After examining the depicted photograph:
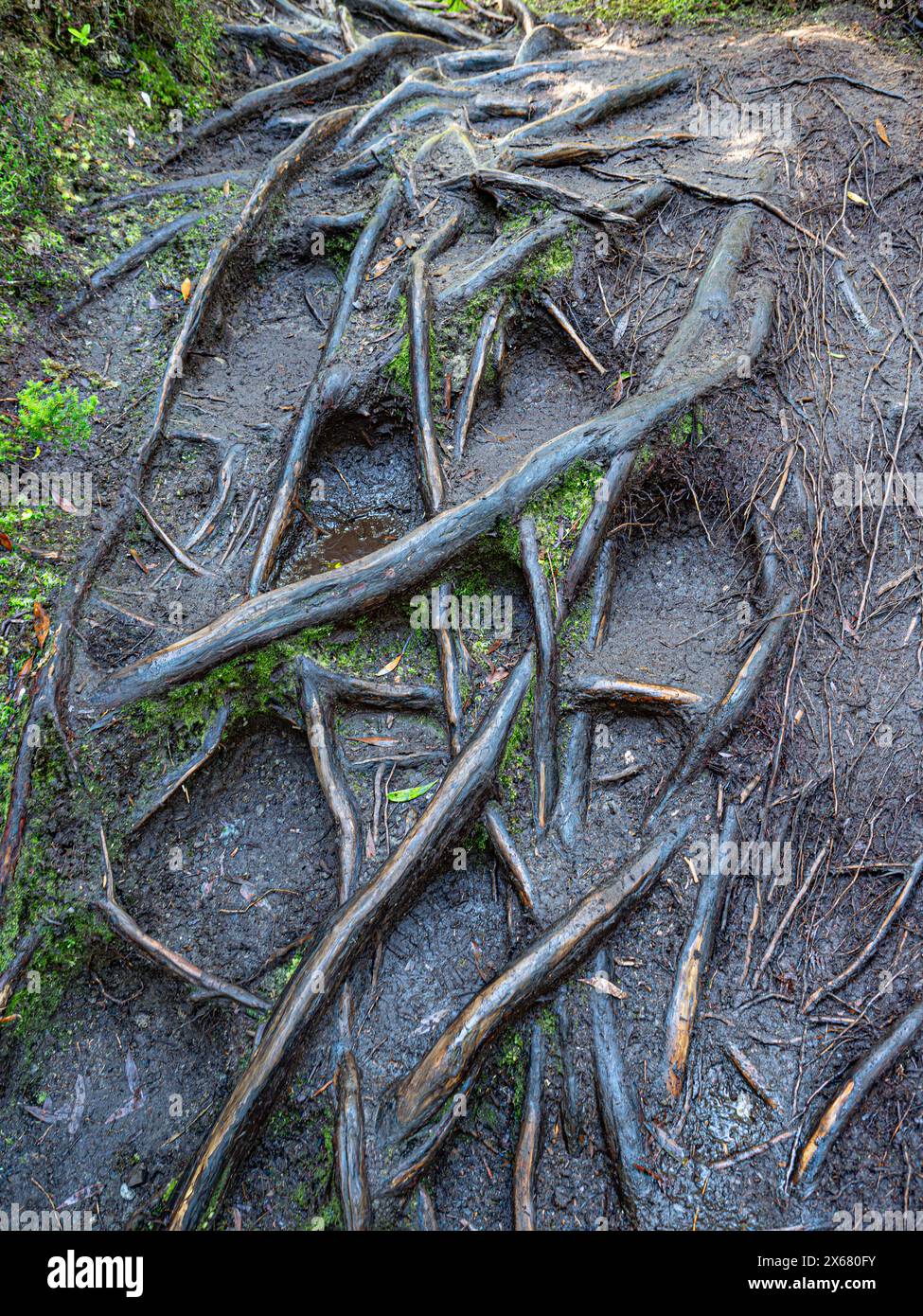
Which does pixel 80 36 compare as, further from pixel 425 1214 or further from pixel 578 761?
pixel 425 1214

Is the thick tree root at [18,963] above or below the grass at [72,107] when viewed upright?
below

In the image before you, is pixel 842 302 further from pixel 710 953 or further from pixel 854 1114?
pixel 854 1114

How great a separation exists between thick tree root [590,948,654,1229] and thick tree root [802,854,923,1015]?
84 cm

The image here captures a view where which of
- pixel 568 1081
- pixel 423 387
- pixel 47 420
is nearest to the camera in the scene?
pixel 568 1081

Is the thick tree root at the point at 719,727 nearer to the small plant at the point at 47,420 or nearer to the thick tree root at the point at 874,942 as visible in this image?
the thick tree root at the point at 874,942

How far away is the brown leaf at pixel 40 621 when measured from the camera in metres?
3.94

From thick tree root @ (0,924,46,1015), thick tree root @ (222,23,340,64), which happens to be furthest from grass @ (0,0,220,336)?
thick tree root @ (0,924,46,1015)

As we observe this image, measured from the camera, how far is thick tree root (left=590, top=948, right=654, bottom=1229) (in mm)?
3023

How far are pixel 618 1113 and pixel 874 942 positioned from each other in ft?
4.38

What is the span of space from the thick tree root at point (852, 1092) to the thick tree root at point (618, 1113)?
23.4 inches

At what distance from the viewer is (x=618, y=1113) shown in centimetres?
313

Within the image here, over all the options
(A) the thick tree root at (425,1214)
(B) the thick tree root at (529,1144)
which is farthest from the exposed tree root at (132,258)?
(A) the thick tree root at (425,1214)

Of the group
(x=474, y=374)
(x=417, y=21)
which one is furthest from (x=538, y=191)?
(x=417, y=21)

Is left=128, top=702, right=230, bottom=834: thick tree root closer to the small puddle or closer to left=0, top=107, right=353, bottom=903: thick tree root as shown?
left=0, top=107, right=353, bottom=903: thick tree root
